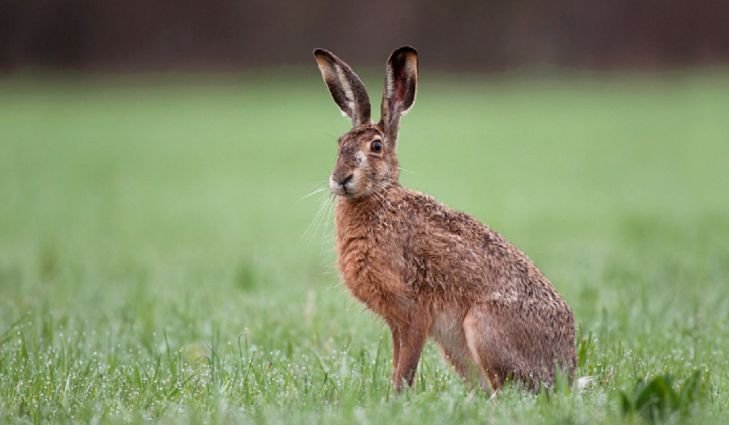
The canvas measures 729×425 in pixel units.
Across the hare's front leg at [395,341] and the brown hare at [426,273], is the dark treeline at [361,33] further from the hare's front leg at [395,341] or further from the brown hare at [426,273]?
the hare's front leg at [395,341]

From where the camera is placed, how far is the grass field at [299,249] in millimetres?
4902

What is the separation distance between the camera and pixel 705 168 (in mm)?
17641

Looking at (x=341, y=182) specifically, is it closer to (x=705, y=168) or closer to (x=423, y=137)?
(x=705, y=168)

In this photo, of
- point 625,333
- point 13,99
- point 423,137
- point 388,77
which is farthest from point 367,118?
point 13,99

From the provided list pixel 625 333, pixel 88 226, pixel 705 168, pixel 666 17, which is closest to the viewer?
pixel 625 333

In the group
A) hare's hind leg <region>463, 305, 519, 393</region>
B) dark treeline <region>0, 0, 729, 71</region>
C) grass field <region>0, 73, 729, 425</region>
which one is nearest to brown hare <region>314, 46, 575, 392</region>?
hare's hind leg <region>463, 305, 519, 393</region>

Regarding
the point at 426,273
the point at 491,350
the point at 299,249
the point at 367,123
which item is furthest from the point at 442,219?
Answer: the point at 299,249

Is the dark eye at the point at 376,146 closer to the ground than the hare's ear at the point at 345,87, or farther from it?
closer to the ground

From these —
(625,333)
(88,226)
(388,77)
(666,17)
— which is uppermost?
(666,17)

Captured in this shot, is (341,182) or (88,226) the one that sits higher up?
(341,182)

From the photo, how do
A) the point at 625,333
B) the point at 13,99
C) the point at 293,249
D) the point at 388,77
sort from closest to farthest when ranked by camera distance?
the point at 388,77, the point at 625,333, the point at 293,249, the point at 13,99

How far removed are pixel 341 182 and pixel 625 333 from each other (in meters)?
2.10

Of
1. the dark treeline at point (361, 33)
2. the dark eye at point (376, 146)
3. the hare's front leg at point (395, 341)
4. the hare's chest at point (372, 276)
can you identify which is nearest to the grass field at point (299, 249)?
the hare's front leg at point (395, 341)

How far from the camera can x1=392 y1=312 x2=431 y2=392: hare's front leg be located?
5.08m
